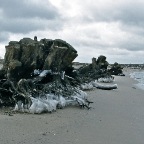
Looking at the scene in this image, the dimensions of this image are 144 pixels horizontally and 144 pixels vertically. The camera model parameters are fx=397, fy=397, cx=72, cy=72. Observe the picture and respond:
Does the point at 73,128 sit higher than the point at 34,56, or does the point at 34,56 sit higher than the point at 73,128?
the point at 34,56

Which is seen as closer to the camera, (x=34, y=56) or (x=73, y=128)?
(x=73, y=128)

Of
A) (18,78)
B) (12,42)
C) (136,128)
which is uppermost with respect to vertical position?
(12,42)

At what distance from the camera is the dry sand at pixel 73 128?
880 cm

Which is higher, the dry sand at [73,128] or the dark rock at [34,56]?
the dark rock at [34,56]

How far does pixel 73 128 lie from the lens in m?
10.3

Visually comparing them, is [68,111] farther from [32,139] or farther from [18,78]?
[32,139]

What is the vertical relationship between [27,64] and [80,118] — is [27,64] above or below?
above

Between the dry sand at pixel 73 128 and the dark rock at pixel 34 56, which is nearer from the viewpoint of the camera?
the dry sand at pixel 73 128

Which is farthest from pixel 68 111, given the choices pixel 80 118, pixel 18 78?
pixel 18 78

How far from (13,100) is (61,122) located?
8.01 ft

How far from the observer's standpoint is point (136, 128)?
36.4 feet

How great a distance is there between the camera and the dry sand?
8.80m

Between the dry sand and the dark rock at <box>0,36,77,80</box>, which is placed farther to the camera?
the dark rock at <box>0,36,77,80</box>

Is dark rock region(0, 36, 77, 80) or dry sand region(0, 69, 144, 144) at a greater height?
dark rock region(0, 36, 77, 80)
